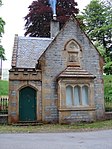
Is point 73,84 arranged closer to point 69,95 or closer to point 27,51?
point 69,95

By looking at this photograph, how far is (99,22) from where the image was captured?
38.5 metres

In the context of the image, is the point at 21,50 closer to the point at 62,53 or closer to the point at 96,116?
the point at 62,53

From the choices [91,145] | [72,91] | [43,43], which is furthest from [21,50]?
[91,145]

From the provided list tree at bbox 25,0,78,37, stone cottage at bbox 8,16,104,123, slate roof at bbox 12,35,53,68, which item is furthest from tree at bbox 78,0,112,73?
stone cottage at bbox 8,16,104,123

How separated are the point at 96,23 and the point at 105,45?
3596mm

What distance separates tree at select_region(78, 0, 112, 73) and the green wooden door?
1860cm

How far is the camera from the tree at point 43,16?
34312mm

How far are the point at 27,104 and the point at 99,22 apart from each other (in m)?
Result: 23.6

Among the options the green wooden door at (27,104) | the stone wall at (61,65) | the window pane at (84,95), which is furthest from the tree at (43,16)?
the green wooden door at (27,104)

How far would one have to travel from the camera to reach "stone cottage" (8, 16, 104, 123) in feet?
60.7

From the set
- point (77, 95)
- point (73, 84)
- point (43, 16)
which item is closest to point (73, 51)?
point (73, 84)

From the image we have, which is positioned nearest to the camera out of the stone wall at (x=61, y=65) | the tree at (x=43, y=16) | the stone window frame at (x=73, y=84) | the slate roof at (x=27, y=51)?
the stone window frame at (x=73, y=84)

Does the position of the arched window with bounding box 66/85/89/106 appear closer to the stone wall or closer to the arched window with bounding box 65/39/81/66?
the stone wall

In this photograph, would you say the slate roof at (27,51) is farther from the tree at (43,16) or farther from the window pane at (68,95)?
the tree at (43,16)
